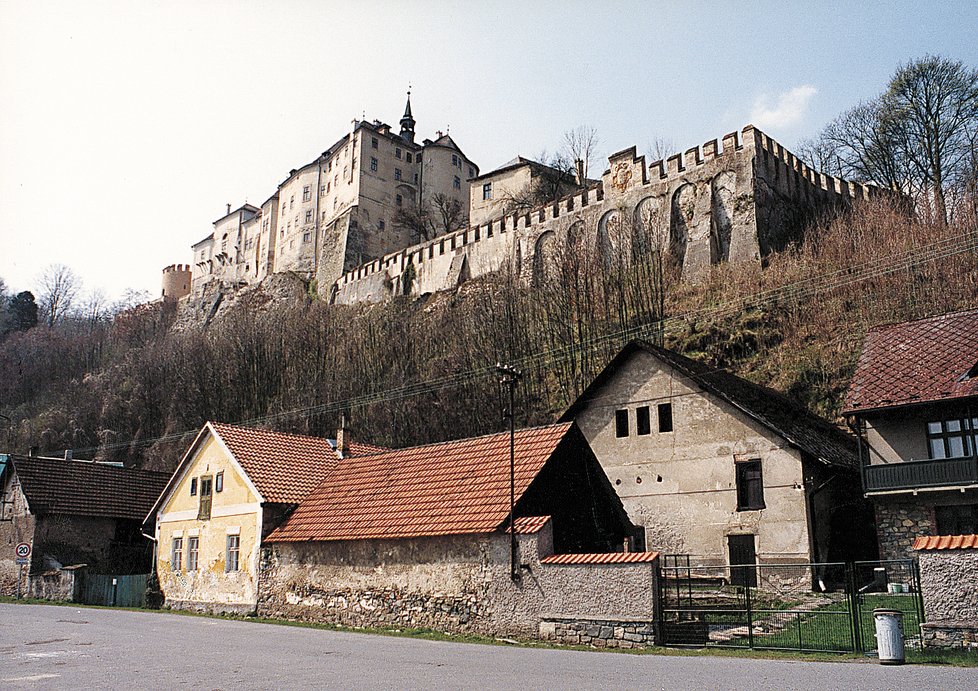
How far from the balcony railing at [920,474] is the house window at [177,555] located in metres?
22.3

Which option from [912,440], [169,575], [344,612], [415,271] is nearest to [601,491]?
[344,612]

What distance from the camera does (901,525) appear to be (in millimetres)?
24500

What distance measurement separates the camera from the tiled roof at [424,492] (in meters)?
20.5

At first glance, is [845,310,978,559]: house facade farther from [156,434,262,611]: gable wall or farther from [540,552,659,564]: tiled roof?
[156,434,262,611]: gable wall

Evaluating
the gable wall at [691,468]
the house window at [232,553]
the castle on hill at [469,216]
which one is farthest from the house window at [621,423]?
the castle on hill at [469,216]

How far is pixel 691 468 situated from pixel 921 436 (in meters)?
6.92

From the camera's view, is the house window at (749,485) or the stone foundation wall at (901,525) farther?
the house window at (749,485)

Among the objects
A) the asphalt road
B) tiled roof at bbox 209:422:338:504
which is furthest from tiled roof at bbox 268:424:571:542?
the asphalt road

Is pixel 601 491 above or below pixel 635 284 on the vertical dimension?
below

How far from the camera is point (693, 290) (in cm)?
4622

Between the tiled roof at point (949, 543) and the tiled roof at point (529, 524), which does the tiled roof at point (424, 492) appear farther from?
the tiled roof at point (949, 543)

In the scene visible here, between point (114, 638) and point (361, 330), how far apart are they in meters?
42.1

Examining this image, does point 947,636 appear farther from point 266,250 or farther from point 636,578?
point 266,250

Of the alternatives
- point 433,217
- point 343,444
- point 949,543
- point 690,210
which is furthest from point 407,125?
point 949,543
